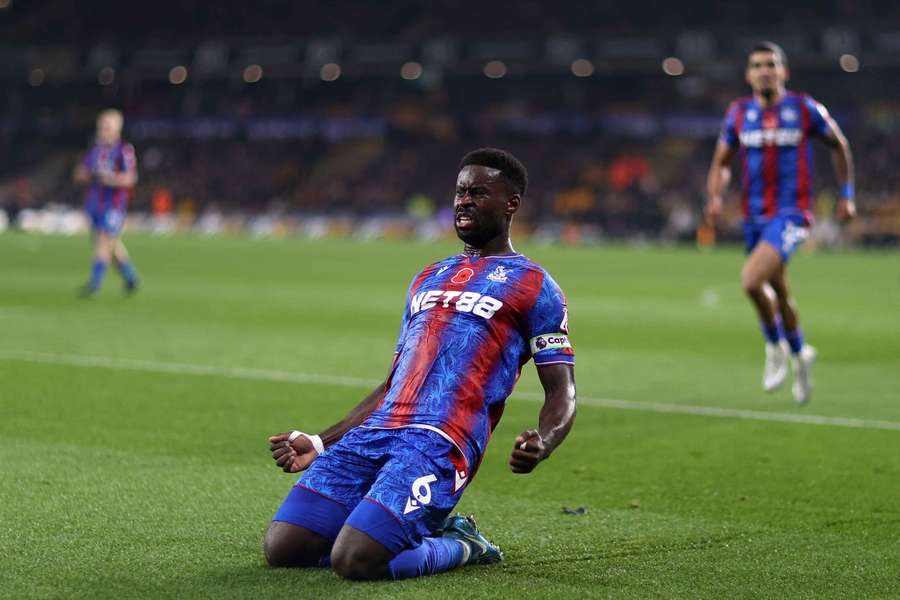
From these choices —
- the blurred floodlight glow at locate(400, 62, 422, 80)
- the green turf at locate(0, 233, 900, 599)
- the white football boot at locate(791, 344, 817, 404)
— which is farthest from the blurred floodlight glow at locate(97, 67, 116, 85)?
the white football boot at locate(791, 344, 817, 404)

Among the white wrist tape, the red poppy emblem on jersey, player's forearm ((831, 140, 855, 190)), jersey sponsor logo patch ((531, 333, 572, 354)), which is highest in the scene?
player's forearm ((831, 140, 855, 190))

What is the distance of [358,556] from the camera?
185 inches

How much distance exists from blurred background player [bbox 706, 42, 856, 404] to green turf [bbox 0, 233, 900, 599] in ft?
1.42

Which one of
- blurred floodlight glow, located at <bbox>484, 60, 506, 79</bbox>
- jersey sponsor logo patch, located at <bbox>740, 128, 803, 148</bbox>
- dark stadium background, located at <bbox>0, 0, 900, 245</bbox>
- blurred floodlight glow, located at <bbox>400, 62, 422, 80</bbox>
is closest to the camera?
jersey sponsor logo patch, located at <bbox>740, 128, 803, 148</bbox>

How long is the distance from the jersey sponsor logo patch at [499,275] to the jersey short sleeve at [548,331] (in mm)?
150

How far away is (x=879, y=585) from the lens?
4.86 meters

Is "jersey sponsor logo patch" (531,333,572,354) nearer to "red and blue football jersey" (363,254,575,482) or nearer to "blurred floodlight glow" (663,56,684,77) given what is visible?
"red and blue football jersey" (363,254,575,482)

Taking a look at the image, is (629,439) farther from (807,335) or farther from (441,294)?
(807,335)

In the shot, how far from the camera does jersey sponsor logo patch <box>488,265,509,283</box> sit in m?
5.24

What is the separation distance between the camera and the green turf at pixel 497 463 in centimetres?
491

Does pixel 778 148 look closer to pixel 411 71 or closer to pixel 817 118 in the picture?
pixel 817 118

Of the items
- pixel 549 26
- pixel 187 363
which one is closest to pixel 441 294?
pixel 187 363

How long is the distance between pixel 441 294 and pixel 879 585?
1893mm

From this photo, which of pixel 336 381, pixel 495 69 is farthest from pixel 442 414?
pixel 495 69
